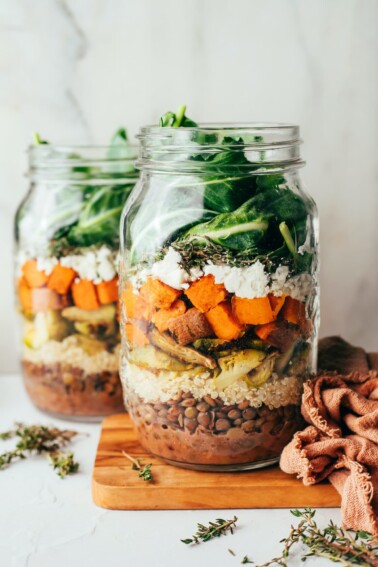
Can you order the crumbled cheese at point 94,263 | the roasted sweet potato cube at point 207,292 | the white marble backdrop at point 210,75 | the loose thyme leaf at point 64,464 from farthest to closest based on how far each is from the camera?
1. the white marble backdrop at point 210,75
2. the crumbled cheese at point 94,263
3. the loose thyme leaf at point 64,464
4. the roasted sweet potato cube at point 207,292

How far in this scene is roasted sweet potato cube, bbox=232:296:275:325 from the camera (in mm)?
919

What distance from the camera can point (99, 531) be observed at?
2.95 ft

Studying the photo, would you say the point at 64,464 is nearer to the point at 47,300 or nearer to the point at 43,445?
the point at 43,445

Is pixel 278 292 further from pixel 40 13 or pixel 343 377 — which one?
pixel 40 13

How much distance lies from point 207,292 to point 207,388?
13 cm

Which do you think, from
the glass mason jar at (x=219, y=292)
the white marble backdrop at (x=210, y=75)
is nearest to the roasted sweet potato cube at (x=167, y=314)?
the glass mason jar at (x=219, y=292)

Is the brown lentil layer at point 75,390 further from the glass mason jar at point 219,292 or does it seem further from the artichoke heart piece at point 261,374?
the artichoke heart piece at point 261,374

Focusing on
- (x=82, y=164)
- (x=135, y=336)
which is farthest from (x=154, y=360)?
(x=82, y=164)

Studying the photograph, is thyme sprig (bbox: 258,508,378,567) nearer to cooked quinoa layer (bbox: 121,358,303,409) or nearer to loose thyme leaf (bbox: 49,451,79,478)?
cooked quinoa layer (bbox: 121,358,303,409)

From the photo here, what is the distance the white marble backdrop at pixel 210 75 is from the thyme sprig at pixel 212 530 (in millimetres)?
651

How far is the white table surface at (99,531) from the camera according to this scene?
33.0 inches

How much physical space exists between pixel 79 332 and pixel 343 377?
15.9 inches

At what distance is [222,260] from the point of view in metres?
0.91

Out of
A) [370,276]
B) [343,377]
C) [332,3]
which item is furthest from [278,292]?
[332,3]
